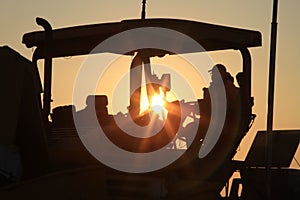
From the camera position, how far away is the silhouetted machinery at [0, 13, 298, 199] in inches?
429

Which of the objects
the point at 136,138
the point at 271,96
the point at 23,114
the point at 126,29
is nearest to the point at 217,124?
the point at 271,96

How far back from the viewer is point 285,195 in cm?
1248

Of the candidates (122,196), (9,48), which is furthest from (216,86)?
(9,48)

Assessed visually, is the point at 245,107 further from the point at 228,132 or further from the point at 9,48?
the point at 9,48

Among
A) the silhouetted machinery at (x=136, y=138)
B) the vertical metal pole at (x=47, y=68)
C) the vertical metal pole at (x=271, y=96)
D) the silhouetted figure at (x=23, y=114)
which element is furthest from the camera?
the vertical metal pole at (x=47, y=68)

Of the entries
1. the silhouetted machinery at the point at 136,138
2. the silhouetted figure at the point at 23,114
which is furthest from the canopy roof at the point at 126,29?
the silhouetted figure at the point at 23,114

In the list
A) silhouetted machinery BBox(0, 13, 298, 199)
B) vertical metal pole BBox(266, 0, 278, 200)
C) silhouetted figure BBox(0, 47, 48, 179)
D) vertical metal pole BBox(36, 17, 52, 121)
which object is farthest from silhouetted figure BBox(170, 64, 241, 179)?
vertical metal pole BBox(36, 17, 52, 121)

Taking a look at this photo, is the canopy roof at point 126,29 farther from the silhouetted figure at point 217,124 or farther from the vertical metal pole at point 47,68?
the silhouetted figure at point 217,124

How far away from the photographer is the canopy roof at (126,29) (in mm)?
11266

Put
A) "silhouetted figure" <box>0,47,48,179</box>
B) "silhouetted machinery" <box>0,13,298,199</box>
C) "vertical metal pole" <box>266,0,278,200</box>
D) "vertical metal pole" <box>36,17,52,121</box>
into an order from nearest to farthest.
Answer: "silhouetted figure" <box>0,47,48,179</box> < "silhouetted machinery" <box>0,13,298,199</box> < "vertical metal pole" <box>266,0,278,200</box> < "vertical metal pole" <box>36,17,52,121</box>

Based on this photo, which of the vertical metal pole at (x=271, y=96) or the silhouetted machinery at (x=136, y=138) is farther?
the vertical metal pole at (x=271, y=96)

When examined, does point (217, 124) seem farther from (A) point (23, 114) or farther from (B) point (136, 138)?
(A) point (23, 114)

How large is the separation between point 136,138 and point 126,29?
149 centimetres

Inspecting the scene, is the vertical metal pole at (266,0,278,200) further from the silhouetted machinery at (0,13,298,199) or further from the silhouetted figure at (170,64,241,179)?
the silhouetted figure at (170,64,241,179)
